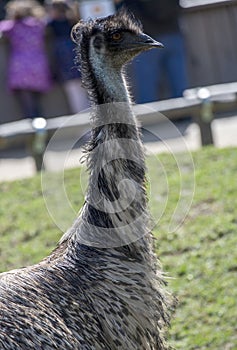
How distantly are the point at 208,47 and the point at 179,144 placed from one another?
3092 mm

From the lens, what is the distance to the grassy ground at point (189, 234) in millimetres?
6426

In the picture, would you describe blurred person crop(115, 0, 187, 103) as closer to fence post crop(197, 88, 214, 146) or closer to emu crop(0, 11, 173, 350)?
fence post crop(197, 88, 214, 146)

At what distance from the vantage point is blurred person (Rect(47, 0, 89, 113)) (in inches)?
467

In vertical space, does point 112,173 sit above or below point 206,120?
above

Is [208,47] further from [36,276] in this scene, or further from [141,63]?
[36,276]

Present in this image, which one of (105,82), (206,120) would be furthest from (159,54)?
(105,82)

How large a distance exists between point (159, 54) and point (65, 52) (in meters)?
1.07

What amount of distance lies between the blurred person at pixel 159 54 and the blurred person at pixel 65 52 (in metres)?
0.60

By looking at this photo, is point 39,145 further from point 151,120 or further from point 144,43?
point 144,43

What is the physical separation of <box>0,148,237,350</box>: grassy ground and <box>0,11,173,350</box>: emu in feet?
3.30

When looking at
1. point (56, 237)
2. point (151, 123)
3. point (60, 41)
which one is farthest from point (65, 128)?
point (56, 237)

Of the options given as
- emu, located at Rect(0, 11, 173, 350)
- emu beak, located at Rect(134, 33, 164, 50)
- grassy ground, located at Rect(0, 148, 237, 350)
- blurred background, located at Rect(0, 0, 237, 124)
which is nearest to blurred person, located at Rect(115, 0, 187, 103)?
blurred background, located at Rect(0, 0, 237, 124)

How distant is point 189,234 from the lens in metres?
7.65

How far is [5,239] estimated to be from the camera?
8031 mm
